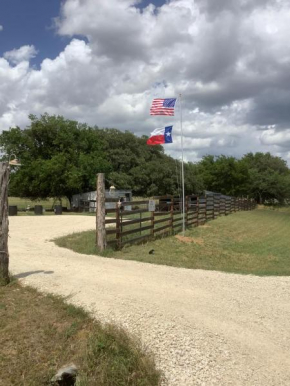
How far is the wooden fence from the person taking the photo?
11.0 m

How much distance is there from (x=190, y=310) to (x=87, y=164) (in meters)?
29.1

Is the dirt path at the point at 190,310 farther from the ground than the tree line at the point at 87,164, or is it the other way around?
the tree line at the point at 87,164

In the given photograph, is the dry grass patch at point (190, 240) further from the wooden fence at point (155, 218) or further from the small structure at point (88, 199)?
the small structure at point (88, 199)

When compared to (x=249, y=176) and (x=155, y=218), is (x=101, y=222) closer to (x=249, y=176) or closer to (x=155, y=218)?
(x=155, y=218)

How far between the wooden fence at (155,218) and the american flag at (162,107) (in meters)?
3.32

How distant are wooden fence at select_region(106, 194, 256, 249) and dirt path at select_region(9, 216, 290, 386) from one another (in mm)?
2079

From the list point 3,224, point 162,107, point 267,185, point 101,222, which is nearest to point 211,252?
point 101,222

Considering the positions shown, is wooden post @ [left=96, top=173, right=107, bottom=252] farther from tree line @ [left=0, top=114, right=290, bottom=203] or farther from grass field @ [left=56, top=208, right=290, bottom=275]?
tree line @ [left=0, top=114, right=290, bottom=203]

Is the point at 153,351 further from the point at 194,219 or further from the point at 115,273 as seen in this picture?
the point at 194,219

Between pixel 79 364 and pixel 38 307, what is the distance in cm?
151

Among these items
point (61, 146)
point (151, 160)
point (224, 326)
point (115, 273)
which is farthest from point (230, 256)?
point (151, 160)

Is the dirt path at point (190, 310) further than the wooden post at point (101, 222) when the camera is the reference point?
No

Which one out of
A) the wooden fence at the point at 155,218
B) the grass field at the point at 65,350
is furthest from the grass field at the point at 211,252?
the grass field at the point at 65,350

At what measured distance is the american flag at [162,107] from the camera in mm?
15006
